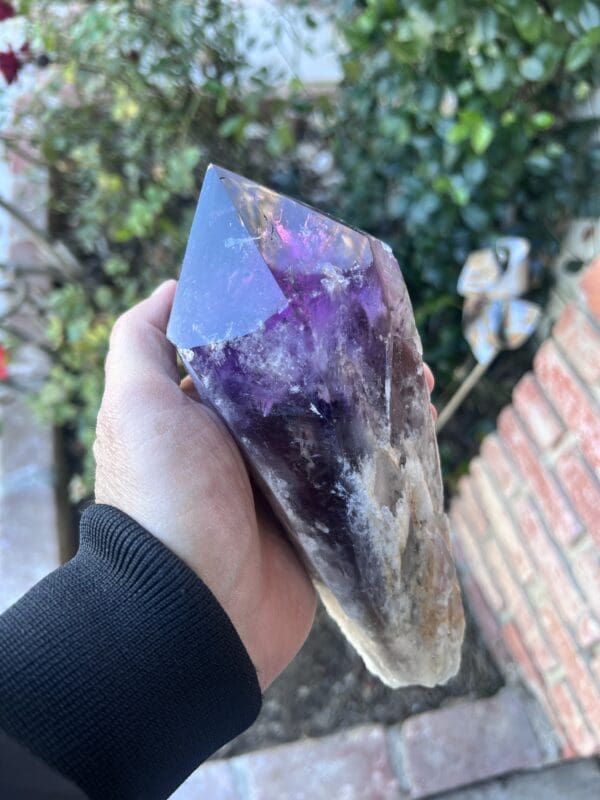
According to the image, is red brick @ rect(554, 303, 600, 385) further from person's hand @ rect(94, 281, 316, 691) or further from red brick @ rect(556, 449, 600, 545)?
person's hand @ rect(94, 281, 316, 691)

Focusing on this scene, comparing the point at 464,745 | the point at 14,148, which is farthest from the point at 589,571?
the point at 14,148

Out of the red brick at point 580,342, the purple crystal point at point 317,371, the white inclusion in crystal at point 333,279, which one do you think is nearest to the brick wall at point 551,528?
the red brick at point 580,342

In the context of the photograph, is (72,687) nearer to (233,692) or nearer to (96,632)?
(96,632)

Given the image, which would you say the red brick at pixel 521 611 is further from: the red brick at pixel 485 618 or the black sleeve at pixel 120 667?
the black sleeve at pixel 120 667

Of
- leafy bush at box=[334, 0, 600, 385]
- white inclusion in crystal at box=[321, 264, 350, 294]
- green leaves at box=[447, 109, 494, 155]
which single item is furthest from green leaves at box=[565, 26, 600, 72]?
white inclusion in crystal at box=[321, 264, 350, 294]

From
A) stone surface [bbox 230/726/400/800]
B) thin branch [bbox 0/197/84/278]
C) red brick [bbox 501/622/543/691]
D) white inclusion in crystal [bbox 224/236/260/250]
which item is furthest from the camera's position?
thin branch [bbox 0/197/84/278]

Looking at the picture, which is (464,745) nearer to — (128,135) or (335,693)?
(335,693)
